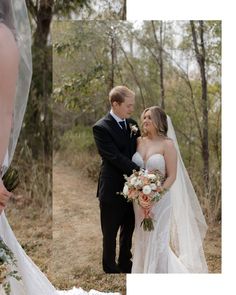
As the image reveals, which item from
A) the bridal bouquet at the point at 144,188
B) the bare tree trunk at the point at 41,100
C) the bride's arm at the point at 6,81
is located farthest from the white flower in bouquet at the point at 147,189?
the bride's arm at the point at 6,81

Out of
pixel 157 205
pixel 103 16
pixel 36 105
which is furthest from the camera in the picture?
pixel 36 105

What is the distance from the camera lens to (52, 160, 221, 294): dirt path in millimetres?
6156

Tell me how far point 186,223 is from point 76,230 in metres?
Result: 0.98

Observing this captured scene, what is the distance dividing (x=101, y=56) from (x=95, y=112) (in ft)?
1.63

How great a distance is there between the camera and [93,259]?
20.3 feet

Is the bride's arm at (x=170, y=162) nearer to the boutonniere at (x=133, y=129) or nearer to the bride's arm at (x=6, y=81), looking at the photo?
the boutonniere at (x=133, y=129)

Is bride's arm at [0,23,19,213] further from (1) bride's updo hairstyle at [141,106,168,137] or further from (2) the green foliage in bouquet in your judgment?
(1) bride's updo hairstyle at [141,106,168,137]

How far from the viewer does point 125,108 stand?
598 centimetres

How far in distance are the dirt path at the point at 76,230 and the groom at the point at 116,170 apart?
10 centimetres

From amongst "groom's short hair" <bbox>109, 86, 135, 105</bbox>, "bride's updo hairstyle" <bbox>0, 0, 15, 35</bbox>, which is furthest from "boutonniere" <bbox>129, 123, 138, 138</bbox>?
"bride's updo hairstyle" <bbox>0, 0, 15, 35</bbox>

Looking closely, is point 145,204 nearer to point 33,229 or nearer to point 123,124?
point 123,124

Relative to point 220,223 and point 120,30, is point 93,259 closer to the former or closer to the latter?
point 220,223
